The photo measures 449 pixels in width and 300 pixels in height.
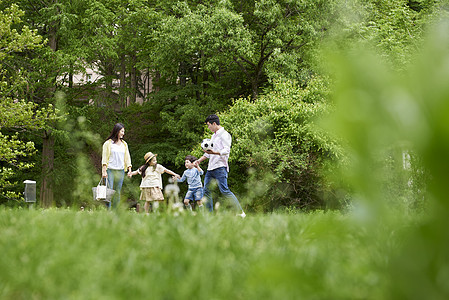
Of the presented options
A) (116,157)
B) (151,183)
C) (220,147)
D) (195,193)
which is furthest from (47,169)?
(220,147)

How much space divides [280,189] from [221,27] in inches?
330

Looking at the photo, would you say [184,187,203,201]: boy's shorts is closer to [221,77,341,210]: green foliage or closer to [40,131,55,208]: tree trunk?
[221,77,341,210]: green foliage

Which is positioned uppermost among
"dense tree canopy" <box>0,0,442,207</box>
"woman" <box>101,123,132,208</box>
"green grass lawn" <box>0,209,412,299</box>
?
"dense tree canopy" <box>0,0,442,207</box>

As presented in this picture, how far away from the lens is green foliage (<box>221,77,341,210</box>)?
1672 centimetres

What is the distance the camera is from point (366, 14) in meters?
22.8

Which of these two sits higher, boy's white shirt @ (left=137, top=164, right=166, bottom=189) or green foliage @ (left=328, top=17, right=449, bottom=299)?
green foliage @ (left=328, top=17, right=449, bottom=299)

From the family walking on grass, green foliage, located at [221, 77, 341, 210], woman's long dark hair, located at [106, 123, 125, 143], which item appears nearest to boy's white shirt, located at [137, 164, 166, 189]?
the family walking on grass

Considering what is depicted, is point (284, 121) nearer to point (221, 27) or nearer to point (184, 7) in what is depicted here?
point (221, 27)

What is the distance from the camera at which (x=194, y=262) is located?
200 centimetres

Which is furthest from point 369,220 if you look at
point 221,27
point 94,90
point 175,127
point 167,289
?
point 94,90

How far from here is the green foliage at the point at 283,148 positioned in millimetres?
16719

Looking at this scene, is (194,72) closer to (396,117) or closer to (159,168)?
(159,168)

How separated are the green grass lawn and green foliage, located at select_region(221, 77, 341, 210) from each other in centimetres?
1350

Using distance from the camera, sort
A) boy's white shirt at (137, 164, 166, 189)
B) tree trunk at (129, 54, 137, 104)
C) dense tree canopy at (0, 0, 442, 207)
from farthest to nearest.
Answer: tree trunk at (129, 54, 137, 104) → dense tree canopy at (0, 0, 442, 207) → boy's white shirt at (137, 164, 166, 189)
